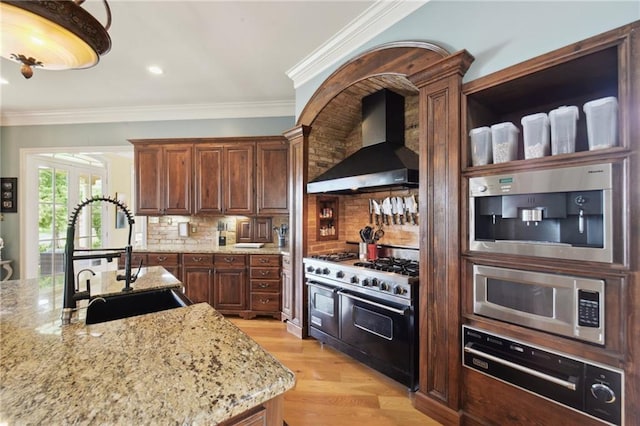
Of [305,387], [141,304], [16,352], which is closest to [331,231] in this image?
[305,387]

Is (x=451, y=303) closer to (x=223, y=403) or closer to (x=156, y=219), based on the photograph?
(x=223, y=403)

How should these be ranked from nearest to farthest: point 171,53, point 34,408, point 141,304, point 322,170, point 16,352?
1. point 34,408
2. point 16,352
3. point 141,304
4. point 171,53
5. point 322,170

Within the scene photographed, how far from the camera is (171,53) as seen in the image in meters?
2.92

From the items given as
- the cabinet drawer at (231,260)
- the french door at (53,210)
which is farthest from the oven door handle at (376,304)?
the french door at (53,210)

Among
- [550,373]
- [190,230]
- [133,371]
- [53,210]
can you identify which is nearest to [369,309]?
[550,373]

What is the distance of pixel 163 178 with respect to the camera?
420cm

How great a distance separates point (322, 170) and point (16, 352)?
2.90m

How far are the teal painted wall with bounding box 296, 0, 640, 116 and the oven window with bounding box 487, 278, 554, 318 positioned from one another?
4.26ft

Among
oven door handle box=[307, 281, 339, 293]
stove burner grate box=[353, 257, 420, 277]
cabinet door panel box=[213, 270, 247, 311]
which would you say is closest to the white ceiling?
stove burner grate box=[353, 257, 420, 277]

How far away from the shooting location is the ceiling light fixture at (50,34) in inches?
46.3

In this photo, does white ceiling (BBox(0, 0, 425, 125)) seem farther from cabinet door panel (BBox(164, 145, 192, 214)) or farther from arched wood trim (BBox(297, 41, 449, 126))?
cabinet door panel (BBox(164, 145, 192, 214))

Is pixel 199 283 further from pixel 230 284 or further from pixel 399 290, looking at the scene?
pixel 399 290

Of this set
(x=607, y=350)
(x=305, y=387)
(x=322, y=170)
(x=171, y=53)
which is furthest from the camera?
(x=322, y=170)

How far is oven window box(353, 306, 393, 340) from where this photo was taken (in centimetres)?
229
